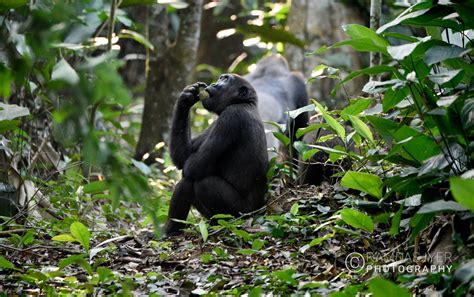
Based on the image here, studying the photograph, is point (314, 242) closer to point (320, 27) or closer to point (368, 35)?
point (368, 35)

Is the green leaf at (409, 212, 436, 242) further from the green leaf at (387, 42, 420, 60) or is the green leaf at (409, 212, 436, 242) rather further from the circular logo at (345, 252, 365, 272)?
the green leaf at (387, 42, 420, 60)

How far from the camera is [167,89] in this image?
9.42 m

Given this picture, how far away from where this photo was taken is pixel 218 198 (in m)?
6.59

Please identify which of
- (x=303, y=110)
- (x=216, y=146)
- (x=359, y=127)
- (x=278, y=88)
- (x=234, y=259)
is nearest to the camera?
(x=359, y=127)

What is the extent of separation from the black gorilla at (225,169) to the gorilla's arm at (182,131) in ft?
0.03

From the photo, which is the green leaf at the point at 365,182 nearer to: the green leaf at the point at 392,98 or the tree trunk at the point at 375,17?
the green leaf at the point at 392,98

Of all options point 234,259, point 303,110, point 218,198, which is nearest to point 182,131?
point 218,198

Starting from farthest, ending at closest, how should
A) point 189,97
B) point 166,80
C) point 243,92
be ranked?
1. point 166,80
2. point 243,92
3. point 189,97

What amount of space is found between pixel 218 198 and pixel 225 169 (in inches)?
13.5

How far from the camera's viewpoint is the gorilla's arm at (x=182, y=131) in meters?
7.00

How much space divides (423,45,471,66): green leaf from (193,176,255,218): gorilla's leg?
9.22 feet

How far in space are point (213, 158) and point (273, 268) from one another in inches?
91.6

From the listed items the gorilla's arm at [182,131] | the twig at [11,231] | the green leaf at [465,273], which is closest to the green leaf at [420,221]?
the green leaf at [465,273]

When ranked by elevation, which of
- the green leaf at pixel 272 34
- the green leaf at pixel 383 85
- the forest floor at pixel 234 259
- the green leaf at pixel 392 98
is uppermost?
the green leaf at pixel 383 85
